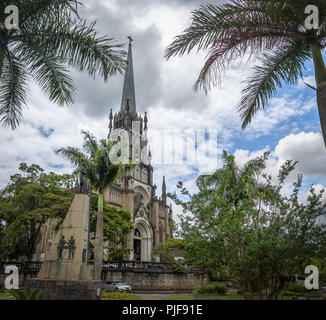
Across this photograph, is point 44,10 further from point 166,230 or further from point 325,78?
point 166,230

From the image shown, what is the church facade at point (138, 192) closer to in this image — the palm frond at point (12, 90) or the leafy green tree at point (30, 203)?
the leafy green tree at point (30, 203)

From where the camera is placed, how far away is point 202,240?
7906 millimetres

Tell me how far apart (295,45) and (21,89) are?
25.3ft

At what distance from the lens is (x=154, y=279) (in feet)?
79.8

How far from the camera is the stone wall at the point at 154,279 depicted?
23734 mm

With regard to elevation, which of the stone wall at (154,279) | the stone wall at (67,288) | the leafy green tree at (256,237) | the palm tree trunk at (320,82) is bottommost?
the stone wall at (154,279)

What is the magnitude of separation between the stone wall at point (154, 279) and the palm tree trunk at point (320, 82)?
840 inches

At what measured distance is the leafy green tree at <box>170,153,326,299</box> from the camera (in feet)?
24.4

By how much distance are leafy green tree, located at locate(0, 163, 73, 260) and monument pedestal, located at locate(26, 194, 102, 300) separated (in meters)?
9.63

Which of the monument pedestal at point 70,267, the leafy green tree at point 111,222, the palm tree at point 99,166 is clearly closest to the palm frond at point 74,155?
the palm tree at point 99,166

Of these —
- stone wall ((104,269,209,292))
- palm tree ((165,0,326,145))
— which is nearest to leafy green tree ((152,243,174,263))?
stone wall ((104,269,209,292))

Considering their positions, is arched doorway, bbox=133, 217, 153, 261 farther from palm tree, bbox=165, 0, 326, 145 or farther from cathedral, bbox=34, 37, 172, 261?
palm tree, bbox=165, 0, 326, 145

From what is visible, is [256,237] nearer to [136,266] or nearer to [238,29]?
[238,29]

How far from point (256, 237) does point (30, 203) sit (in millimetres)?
19450
